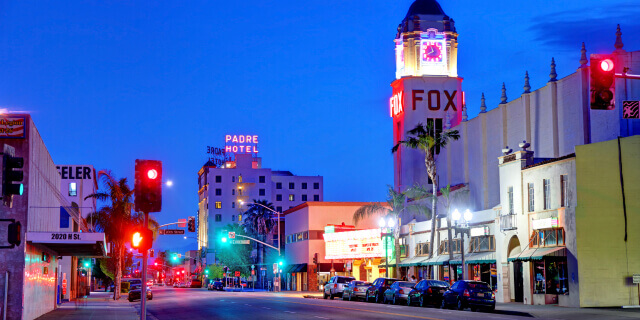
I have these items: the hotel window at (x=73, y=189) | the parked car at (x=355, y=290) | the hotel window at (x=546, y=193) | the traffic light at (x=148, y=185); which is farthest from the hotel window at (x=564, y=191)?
the hotel window at (x=73, y=189)

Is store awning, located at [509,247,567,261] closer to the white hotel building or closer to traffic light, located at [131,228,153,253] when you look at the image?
the white hotel building

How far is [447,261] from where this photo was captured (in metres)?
54.7

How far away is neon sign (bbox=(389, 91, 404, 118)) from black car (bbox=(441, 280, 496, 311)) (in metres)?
50.6

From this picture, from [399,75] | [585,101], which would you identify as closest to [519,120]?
[585,101]

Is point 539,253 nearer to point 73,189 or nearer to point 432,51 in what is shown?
point 432,51

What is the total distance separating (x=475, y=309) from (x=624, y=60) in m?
20.4

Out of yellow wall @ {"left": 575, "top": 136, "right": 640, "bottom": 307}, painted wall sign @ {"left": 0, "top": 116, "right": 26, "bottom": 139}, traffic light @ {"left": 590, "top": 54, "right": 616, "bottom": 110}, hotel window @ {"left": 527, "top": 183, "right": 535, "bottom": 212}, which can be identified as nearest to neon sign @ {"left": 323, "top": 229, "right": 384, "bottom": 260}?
hotel window @ {"left": 527, "top": 183, "right": 535, "bottom": 212}

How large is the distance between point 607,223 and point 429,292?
991 centimetres

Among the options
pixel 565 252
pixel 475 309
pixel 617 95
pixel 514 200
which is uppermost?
pixel 617 95

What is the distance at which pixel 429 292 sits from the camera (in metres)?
42.5

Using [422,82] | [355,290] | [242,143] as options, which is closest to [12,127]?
[355,290]

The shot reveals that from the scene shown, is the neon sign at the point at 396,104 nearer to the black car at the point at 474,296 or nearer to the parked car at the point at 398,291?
the parked car at the point at 398,291

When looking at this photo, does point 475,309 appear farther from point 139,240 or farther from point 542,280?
point 139,240

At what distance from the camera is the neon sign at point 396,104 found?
8800 centimetres
